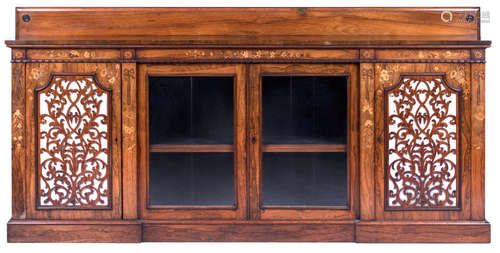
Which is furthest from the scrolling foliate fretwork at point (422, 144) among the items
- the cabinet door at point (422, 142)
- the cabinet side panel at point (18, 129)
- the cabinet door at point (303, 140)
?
the cabinet side panel at point (18, 129)

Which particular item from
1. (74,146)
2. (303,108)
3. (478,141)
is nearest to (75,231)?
(74,146)

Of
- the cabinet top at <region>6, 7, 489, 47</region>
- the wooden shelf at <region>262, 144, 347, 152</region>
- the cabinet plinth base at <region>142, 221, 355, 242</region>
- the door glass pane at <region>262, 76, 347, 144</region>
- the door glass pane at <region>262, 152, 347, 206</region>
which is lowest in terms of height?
the cabinet plinth base at <region>142, 221, 355, 242</region>

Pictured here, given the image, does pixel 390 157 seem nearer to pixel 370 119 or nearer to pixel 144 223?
pixel 370 119

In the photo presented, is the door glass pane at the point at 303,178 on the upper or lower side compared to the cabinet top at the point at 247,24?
lower

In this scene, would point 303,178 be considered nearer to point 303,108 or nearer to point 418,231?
point 303,108

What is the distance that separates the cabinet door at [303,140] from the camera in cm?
372

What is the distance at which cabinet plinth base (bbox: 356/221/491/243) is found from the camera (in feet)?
12.2

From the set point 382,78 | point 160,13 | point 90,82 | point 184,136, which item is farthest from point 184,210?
point 382,78

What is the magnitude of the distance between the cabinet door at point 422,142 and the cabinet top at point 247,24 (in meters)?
0.30

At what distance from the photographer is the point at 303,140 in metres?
3.75

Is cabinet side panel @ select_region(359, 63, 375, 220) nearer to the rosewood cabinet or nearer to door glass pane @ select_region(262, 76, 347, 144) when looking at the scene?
the rosewood cabinet

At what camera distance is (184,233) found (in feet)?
12.3

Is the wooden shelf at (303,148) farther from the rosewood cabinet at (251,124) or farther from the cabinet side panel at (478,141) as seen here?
the cabinet side panel at (478,141)

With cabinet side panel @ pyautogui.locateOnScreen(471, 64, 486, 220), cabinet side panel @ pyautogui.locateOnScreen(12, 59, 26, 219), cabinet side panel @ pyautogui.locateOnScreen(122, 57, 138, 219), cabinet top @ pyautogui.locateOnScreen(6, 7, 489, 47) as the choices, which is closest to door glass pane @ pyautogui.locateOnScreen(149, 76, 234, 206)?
cabinet side panel @ pyautogui.locateOnScreen(122, 57, 138, 219)
